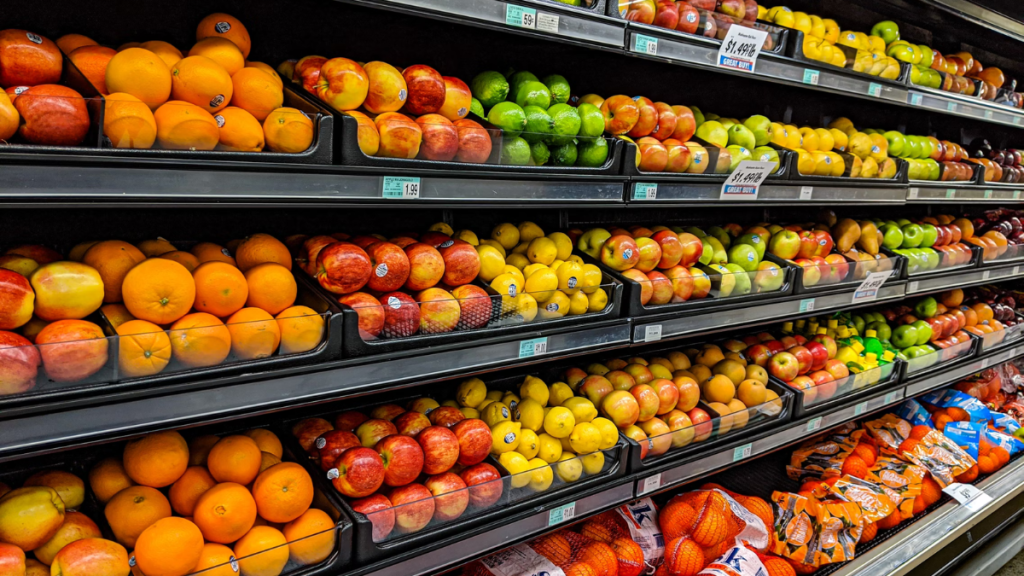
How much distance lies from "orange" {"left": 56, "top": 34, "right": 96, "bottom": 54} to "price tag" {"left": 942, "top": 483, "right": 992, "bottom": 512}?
3399 mm

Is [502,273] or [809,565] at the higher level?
[502,273]

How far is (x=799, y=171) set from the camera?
2.39 m

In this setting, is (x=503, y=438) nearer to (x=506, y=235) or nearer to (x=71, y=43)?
(x=506, y=235)

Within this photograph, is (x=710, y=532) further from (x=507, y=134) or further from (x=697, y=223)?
(x=507, y=134)

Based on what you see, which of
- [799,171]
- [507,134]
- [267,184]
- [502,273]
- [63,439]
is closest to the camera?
[63,439]

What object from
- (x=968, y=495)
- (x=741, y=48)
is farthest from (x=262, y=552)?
(x=968, y=495)

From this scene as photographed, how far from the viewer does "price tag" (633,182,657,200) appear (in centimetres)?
185

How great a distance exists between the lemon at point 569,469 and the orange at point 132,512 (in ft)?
3.06

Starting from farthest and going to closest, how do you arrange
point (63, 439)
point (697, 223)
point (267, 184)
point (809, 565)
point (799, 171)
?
point (697, 223) → point (799, 171) → point (809, 565) → point (267, 184) → point (63, 439)

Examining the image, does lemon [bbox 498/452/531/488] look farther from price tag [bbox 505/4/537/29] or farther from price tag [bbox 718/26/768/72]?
price tag [bbox 718/26/768/72]

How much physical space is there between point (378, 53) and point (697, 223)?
1484 millimetres

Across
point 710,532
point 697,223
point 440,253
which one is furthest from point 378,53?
point 710,532

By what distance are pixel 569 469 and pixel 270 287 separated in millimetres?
920

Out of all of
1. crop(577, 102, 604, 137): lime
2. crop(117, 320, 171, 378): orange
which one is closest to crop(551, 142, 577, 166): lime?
crop(577, 102, 604, 137): lime
